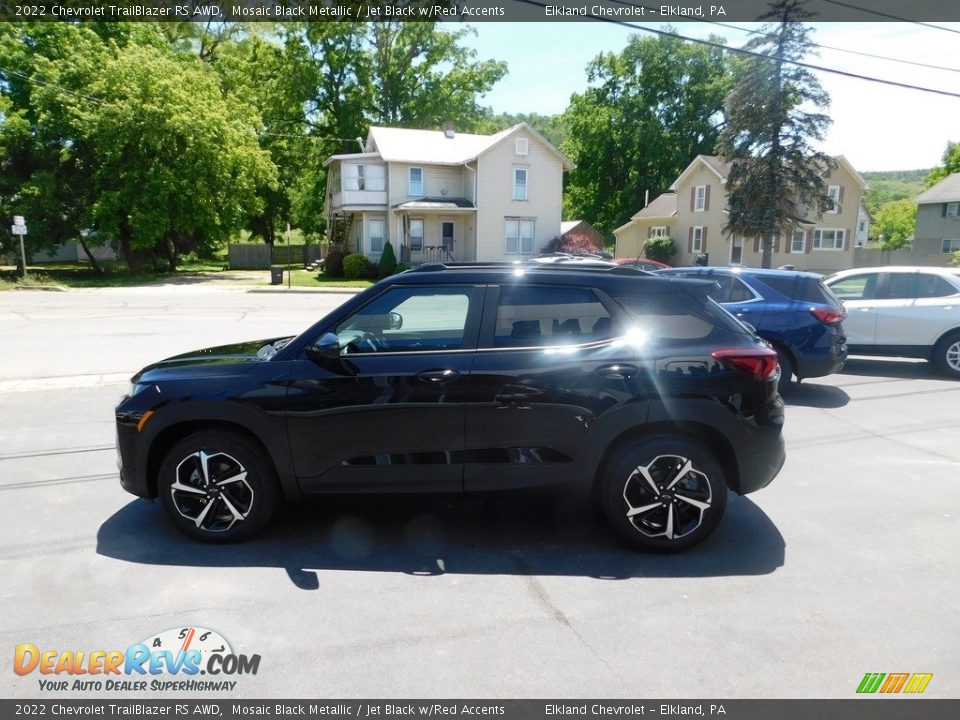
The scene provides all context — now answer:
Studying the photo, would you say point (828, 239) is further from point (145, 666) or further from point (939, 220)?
point (145, 666)

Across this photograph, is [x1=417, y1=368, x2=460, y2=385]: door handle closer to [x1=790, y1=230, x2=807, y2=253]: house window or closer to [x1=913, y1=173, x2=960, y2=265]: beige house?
[x1=790, y1=230, x2=807, y2=253]: house window

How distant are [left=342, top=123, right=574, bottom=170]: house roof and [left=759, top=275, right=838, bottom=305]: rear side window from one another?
30163 mm

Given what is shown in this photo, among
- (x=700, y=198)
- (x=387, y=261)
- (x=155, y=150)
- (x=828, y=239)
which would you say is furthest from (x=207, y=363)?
(x=828, y=239)

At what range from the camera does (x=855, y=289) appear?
1091 centimetres

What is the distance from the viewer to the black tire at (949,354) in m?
10.1

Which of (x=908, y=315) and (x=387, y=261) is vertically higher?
(x=387, y=261)

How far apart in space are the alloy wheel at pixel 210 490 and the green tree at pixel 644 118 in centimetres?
5620

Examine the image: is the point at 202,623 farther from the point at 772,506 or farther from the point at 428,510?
the point at 772,506

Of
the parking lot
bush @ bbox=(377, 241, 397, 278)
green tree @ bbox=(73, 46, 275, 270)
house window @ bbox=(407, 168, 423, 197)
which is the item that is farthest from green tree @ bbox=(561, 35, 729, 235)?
the parking lot

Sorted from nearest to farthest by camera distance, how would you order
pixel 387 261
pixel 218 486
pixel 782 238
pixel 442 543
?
pixel 218 486 < pixel 442 543 < pixel 387 261 < pixel 782 238

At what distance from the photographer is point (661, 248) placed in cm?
4731

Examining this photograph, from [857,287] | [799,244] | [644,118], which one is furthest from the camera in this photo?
[644,118]

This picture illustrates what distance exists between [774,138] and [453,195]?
58.5ft

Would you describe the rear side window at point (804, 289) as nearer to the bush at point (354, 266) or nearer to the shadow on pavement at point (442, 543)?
the shadow on pavement at point (442, 543)
